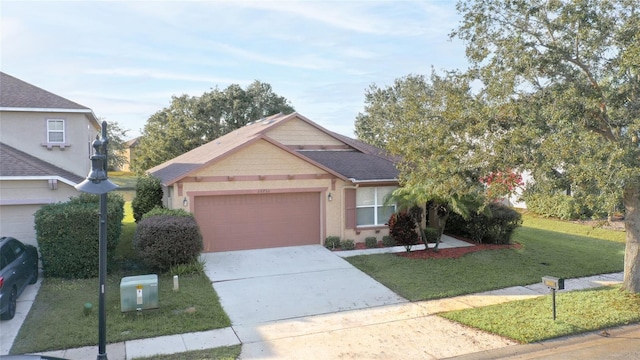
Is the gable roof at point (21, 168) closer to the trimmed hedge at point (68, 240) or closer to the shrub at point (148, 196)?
the trimmed hedge at point (68, 240)

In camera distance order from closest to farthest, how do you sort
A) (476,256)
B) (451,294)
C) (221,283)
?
(451,294) → (221,283) → (476,256)

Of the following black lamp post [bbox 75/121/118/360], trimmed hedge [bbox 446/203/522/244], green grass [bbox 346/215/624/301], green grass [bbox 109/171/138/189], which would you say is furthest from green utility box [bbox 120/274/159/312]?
green grass [bbox 109/171/138/189]

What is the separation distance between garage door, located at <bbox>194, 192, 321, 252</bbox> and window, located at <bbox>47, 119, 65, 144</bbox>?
6.48 m

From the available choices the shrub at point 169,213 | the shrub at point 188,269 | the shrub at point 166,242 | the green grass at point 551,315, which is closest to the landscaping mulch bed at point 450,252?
the green grass at point 551,315

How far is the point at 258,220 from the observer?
1638 cm

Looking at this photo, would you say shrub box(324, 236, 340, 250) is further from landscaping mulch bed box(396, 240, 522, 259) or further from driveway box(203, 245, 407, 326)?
landscaping mulch bed box(396, 240, 522, 259)

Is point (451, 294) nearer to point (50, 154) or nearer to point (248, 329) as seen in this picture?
point (248, 329)

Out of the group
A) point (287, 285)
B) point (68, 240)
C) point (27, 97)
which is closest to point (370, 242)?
point (287, 285)

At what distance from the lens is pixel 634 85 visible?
9828mm

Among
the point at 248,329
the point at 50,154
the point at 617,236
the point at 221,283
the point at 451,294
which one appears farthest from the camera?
the point at 617,236

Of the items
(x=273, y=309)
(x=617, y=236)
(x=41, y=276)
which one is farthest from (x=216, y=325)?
(x=617, y=236)

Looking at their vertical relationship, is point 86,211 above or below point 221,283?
above

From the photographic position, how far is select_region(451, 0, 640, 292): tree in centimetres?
943

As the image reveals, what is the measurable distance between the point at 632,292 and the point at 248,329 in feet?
31.8
